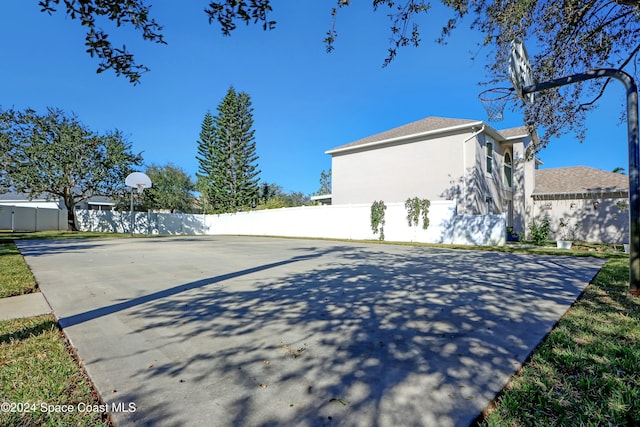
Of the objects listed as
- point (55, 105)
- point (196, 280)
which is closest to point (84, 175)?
point (55, 105)

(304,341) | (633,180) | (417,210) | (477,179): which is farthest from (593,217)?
(304,341)

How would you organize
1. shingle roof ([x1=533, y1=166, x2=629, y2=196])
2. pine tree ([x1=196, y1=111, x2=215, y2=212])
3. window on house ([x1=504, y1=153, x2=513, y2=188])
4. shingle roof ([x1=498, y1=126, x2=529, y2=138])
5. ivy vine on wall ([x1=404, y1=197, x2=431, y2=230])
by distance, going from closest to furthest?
ivy vine on wall ([x1=404, y1=197, x2=431, y2=230]), shingle roof ([x1=533, y1=166, x2=629, y2=196]), shingle roof ([x1=498, y1=126, x2=529, y2=138]), window on house ([x1=504, y1=153, x2=513, y2=188]), pine tree ([x1=196, y1=111, x2=215, y2=212])

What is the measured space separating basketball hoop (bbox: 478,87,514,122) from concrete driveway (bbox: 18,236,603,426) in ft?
10.0

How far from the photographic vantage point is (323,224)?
17.9 metres

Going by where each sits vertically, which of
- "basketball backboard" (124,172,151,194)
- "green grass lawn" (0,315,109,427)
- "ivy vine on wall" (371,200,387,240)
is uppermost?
"basketball backboard" (124,172,151,194)

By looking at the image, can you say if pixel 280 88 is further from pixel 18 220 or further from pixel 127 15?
pixel 18 220

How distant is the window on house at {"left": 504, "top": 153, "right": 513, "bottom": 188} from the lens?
56.3 feet

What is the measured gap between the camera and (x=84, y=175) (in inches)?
808

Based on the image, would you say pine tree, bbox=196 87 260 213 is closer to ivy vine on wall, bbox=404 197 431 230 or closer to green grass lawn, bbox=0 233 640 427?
ivy vine on wall, bbox=404 197 431 230

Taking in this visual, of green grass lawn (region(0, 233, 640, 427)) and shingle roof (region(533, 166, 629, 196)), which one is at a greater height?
shingle roof (region(533, 166, 629, 196))

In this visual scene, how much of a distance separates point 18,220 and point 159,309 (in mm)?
28472

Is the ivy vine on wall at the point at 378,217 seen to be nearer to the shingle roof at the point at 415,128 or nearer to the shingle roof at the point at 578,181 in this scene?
the shingle roof at the point at 415,128

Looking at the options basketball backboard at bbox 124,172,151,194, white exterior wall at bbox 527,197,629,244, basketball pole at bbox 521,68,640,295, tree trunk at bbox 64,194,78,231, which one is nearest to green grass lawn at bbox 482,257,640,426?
basketball pole at bbox 521,68,640,295

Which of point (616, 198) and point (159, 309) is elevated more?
point (616, 198)
